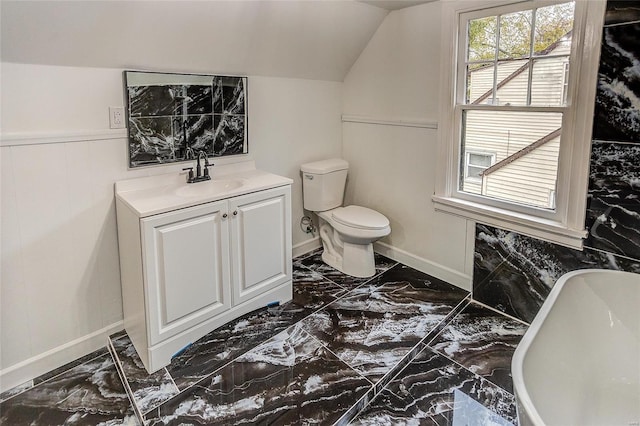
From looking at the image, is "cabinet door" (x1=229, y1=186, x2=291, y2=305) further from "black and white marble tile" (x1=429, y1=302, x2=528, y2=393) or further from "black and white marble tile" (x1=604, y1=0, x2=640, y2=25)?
"black and white marble tile" (x1=604, y1=0, x2=640, y2=25)

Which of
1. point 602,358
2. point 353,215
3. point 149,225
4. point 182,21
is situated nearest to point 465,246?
point 353,215

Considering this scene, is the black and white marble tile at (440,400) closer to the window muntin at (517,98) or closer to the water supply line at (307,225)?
the window muntin at (517,98)

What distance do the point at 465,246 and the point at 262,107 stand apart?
67.2 inches

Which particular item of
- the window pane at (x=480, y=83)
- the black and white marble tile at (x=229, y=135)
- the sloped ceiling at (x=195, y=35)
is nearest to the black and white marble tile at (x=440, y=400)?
the window pane at (x=480, y=83)

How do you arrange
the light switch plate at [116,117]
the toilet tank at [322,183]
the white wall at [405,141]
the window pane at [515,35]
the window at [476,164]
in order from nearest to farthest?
the light switch plate at [116,117] < the window pane at [515,35] < the window at [476,164] < the white wall at [405,141] < the toilet tank at [322,183]

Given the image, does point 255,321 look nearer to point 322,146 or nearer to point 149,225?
point 149,225

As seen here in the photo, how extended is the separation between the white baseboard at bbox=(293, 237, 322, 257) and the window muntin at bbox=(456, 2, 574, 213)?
1370mm

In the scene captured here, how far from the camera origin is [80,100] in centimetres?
209

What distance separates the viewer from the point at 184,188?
2.45 m

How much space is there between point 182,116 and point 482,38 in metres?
1.87

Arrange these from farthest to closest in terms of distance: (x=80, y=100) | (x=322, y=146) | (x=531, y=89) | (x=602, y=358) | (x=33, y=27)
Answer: (x=322, y=146)
(x=531, y=89)
(x=80, y=100)
(x=602, y=358)
(x=33, y=27)

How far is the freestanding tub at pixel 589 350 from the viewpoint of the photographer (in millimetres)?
1732

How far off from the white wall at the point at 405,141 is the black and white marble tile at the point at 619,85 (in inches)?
38.4

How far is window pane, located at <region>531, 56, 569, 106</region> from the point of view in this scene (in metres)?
2.22
